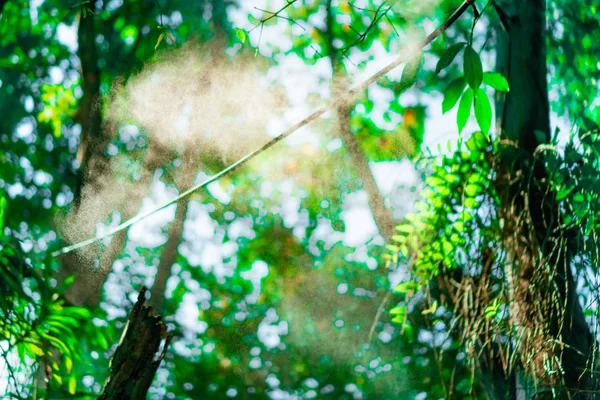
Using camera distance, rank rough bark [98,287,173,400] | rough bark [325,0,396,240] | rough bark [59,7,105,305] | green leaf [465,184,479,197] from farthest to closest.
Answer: rough bark [59,7,105,305] < rough bark [325,0,396,240] < green leaf [465,184,479,197] < rough bark [98,287,173,400]

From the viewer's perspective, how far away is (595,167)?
1.08 metres

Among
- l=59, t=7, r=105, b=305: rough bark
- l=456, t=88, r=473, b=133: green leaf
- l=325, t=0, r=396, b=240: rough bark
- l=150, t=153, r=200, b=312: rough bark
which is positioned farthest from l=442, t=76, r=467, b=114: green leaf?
l=150, t=153, r=200, b=312: rough bark

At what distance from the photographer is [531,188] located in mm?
1214

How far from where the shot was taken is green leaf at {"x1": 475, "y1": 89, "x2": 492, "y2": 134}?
525 millimetres

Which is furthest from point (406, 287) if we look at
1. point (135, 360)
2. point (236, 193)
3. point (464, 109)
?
point (236, 193)

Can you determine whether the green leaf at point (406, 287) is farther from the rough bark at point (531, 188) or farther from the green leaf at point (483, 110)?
the green leaf at point (483, 110)

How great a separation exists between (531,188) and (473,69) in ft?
2.60

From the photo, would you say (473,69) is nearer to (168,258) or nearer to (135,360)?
(135,360)

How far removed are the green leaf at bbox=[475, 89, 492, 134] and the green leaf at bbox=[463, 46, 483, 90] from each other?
0.06 ft

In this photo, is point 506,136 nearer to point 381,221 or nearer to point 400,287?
point 400,287

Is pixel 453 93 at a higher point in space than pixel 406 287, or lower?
lower

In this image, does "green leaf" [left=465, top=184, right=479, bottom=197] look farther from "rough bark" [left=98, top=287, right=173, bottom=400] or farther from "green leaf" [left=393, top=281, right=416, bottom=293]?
"rough bark" [left=98, top=287, right=173, bottom=400]

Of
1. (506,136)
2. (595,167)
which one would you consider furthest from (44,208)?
(595,167)

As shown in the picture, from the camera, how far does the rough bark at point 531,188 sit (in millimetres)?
1085
